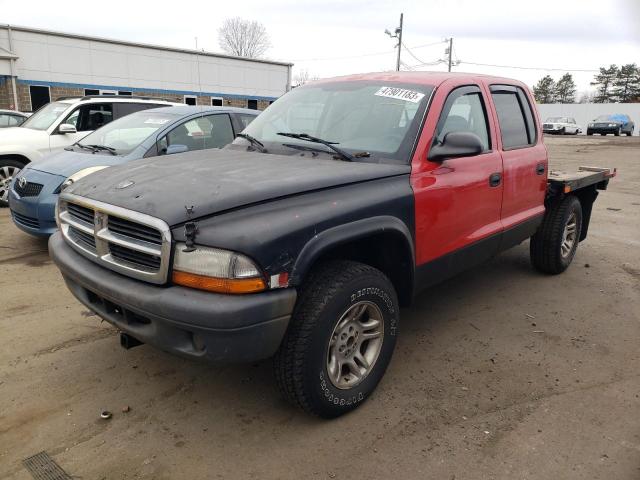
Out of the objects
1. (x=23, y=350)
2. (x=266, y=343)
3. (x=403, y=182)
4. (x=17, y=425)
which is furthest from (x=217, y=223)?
(x=23, y=350)

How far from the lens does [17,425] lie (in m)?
2.66

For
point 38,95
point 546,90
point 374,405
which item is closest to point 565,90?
point 546,90

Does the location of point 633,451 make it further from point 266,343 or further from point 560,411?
point 266,343

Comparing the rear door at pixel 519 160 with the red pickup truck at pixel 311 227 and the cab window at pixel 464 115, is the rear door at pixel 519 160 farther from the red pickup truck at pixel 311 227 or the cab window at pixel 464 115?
the cab window at pixel 464 115

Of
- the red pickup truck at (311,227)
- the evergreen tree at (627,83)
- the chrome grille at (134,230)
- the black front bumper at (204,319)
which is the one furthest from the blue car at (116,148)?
the evergreen tree at (627,83)

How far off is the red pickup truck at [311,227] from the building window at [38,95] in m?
20.5

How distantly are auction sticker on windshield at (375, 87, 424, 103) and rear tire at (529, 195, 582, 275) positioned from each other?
2.38 meters

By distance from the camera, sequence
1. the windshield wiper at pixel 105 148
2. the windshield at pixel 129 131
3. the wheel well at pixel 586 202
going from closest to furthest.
Result: the wheel well at pixel 586 202 → the windshield wiper at pixel 105 148 → the windshield at pixel 129 131

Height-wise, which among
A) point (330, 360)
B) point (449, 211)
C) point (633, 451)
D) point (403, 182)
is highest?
point (403, 182)

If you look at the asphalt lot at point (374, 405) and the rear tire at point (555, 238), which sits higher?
the rear tire at point (555, 238)

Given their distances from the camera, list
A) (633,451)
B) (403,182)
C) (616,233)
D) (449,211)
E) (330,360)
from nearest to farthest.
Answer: (633,451) → (330,360) → (403,182) → (449,211) → (616,233)

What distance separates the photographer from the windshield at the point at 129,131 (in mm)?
5969

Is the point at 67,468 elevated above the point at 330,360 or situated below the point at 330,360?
below

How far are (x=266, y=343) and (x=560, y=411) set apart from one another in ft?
5.87
